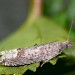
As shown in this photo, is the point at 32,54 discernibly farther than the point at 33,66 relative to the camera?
Yes

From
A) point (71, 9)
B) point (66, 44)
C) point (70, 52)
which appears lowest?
point (70, 52)

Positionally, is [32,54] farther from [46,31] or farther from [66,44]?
[46,31]

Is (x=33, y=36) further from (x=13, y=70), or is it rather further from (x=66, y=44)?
(x=13, y=70)

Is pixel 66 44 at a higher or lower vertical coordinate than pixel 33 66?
higher

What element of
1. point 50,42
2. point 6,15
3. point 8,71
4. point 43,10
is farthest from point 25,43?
point 6,15

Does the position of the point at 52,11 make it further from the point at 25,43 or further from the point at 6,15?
the point at 6,15

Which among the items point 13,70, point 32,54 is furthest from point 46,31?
point 13,70

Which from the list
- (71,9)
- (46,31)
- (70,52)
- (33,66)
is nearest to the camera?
(33,66)

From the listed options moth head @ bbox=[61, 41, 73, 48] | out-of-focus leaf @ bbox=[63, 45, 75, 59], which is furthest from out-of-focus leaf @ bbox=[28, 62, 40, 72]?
moth head @ bbox=[61, 41, 73, 48]

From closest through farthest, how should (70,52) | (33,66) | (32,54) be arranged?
(33,66), (70,52), (32,54)

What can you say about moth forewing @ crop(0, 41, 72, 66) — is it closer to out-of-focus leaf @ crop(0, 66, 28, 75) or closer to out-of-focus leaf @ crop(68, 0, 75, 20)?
out-of-focus leaf @ crop(0, 66, 28, 75)
